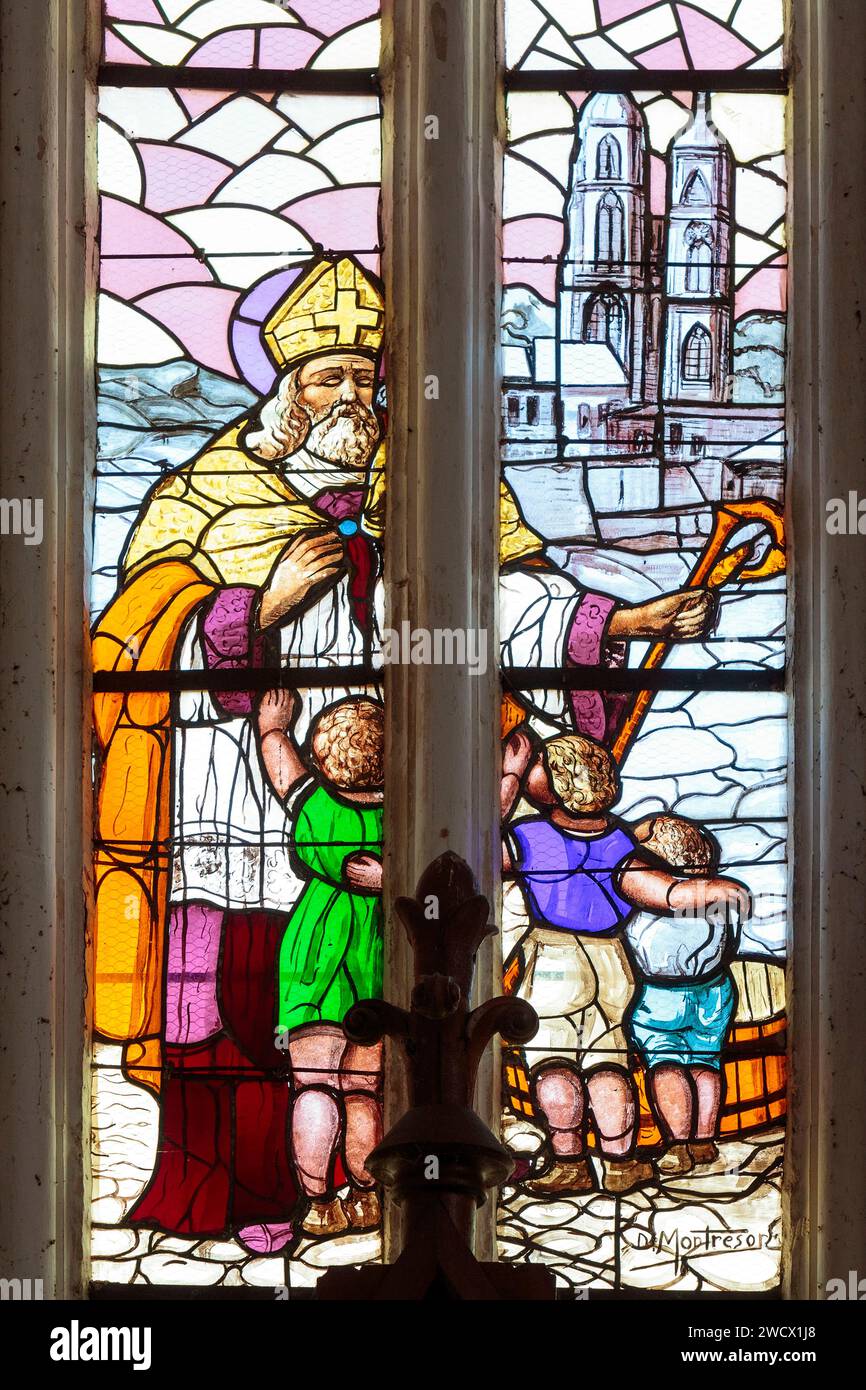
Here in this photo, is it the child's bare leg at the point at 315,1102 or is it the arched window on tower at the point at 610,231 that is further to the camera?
the arched window on tower at the point at 610,231

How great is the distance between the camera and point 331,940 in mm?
4152

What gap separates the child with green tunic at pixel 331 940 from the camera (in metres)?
4.10

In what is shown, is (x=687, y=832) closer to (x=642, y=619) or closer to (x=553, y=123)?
(x=642, y=619)

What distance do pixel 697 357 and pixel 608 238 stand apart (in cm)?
26

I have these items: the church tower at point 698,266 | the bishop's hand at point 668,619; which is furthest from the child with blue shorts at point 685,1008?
the church tower at point 698,266

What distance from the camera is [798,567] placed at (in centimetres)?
427

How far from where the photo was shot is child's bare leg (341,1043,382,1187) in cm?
409

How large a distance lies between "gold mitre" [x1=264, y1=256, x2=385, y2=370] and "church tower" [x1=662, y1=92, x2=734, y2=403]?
0.51 m

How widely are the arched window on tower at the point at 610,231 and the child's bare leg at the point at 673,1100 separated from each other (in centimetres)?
138

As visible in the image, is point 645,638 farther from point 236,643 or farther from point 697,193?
point 697,193

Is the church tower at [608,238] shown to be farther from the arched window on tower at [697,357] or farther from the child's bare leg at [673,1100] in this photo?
the child's bare leg at [673,1100]

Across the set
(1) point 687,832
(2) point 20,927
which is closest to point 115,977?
(2) point 20,927

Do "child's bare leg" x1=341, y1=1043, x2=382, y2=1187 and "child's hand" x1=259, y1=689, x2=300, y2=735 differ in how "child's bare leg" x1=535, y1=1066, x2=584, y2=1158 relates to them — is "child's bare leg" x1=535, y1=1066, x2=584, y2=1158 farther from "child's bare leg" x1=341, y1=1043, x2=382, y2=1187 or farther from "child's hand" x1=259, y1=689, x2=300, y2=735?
"child's hand" x1=259, y1=689, x2=300, y2=735

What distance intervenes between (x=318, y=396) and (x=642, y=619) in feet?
2.20
